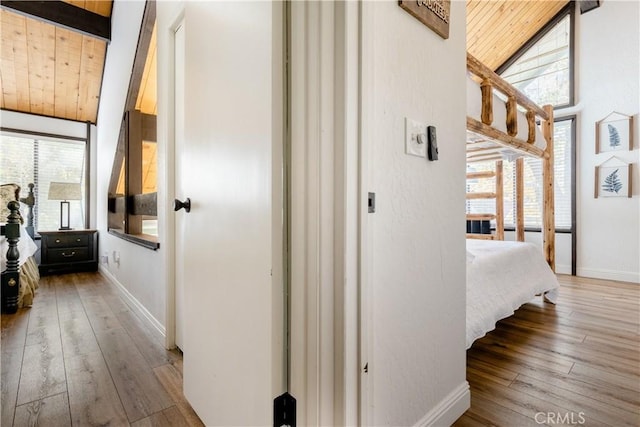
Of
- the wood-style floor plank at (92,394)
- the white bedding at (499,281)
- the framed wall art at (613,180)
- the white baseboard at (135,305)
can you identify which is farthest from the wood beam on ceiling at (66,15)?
the framed wall art at (613,180)

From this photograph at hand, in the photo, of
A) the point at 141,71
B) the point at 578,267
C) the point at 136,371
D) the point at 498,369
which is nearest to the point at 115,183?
the point at 141,71

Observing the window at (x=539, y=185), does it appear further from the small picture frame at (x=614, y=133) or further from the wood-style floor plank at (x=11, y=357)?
the wood-style floor plank at (x=11, y=357)

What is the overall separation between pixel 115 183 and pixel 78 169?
174 centimetres

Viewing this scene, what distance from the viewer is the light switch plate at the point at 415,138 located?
1.02m

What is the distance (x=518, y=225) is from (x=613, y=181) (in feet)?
4.44

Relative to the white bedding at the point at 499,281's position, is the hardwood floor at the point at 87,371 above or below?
below

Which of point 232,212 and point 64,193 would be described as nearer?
point 232,212

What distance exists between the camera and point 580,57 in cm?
404

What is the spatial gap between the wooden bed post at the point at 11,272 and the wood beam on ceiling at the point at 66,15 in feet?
6.89

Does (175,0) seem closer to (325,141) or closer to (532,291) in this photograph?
(325,141)

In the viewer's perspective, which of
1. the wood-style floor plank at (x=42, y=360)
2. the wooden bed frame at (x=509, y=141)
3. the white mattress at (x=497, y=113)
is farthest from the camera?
the wooden bed frame at (x=509, y=141)

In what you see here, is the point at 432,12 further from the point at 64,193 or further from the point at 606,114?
the point at 64,193

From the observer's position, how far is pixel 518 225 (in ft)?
11.7

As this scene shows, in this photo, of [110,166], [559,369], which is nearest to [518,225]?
[559,369]
